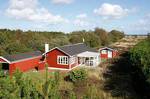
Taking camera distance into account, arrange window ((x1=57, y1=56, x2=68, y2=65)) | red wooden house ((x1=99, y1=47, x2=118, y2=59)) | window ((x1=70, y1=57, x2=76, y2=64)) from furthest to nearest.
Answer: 1. red wooden house ((x1=99, y1=47, x2=118, y2=59))
2. window ((x1=70, y1=57, x2=76, y2=64))
3. window ((x1=57, y1=56, x2=68, y2=65))

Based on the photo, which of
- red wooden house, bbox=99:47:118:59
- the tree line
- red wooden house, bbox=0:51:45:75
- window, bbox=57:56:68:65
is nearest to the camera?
red wooden house, bbox=0:51:45:75

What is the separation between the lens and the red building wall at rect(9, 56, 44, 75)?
31.4m

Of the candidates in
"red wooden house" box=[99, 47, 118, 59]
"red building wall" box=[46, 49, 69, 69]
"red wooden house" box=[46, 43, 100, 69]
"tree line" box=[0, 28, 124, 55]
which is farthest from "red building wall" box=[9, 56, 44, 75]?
"red wooden house" box=[99, 47, 118, 59]

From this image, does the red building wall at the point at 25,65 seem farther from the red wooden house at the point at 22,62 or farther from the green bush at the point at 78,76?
the green bush at the point at 78,76

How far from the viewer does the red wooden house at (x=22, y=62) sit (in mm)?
31406

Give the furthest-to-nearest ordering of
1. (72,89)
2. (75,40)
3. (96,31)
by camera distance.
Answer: (96,31) → (75,40) → (72,89)

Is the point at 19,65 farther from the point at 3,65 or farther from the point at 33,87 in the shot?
the point at 33,87

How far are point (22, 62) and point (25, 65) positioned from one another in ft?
3.36

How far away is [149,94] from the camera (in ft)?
80.8

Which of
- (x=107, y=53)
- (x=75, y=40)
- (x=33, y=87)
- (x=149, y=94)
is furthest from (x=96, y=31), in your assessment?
(x=33, y=87)

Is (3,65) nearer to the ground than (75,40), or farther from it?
nearer to the ground

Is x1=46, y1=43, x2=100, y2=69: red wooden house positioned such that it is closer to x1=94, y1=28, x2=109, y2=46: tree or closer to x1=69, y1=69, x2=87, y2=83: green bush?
x1=69, y1=69, x2=87, y2=83: green bush

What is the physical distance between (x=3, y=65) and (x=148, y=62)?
2017cm

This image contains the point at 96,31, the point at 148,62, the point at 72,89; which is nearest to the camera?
the point at 148,62
